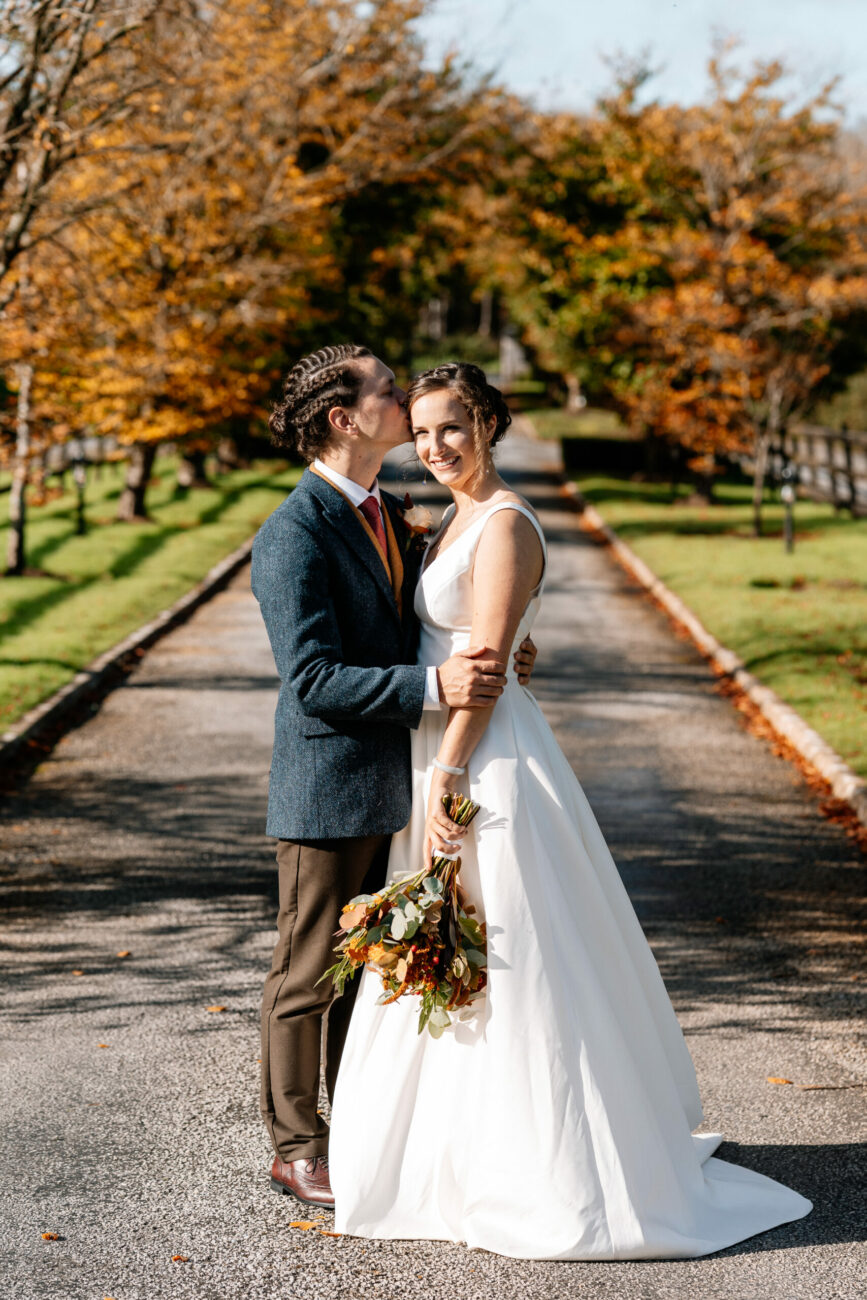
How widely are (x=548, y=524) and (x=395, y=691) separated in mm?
21828

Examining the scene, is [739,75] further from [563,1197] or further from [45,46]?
[563,1197]

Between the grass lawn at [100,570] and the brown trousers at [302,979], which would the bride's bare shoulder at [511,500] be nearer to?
the brown trousers at [302,979]

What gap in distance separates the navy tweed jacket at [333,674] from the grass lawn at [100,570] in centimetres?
649

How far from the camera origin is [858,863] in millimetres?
7059

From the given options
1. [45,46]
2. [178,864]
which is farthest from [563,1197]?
[45,46]

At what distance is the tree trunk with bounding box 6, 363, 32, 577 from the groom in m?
8.06

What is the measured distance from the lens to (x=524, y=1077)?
3373 mm

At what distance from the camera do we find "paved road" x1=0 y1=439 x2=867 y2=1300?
3365 millimetres

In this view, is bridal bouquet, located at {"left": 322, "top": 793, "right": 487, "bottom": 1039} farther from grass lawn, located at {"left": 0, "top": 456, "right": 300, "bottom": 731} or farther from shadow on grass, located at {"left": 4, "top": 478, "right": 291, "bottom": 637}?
shadow on grass, located at {"left": 4, "top": 478, "right": 291, "bottom": 637}

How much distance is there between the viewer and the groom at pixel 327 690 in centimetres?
340

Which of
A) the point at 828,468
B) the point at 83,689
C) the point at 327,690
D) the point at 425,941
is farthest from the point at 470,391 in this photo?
the point at 828,468

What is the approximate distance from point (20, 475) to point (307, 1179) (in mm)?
10066

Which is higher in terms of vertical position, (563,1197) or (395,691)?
(395,691)

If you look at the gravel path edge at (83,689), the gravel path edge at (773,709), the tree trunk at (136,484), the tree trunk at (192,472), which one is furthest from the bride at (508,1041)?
the tree trunk at (192,472)
